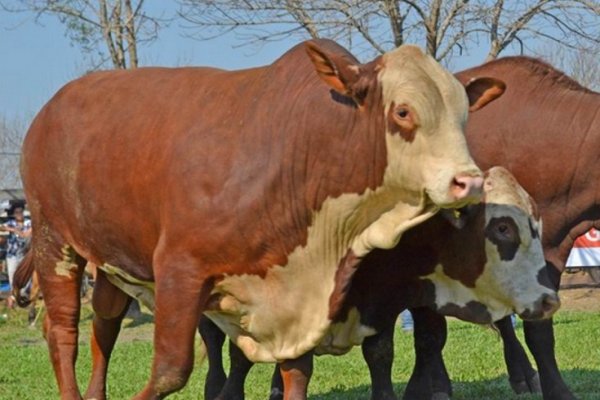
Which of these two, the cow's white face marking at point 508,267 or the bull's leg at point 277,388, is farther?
the bull's leg at point 277,388

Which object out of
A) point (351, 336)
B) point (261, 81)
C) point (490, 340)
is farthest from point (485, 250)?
point (490, 340)

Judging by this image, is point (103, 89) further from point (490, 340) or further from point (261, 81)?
point (490, 340)

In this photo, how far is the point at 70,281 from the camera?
7309mm

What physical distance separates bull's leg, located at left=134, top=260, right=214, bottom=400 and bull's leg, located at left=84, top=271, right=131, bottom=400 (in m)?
1.57

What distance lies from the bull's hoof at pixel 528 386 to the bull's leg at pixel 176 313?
3.12 metres

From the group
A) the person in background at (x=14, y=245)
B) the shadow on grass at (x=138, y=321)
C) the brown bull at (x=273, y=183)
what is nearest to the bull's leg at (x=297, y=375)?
the brown bull at (x=273, y=183)

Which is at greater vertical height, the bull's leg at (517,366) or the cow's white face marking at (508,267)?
the cow's white face marking at (508,267)

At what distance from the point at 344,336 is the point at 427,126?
155cm

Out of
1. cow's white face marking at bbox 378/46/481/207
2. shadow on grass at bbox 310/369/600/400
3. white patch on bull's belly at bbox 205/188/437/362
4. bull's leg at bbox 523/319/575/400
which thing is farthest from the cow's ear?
shadow on grass at bbox 310/369/600/400

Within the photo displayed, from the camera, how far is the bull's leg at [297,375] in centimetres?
613

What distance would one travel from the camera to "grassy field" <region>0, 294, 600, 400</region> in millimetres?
8656

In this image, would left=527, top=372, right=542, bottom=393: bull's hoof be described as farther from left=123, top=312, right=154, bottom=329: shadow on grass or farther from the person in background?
the person in background

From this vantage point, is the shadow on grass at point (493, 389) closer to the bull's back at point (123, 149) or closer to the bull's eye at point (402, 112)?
the bull's back at point (123, 149)

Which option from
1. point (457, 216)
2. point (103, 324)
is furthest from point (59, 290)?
point (457, 216)
